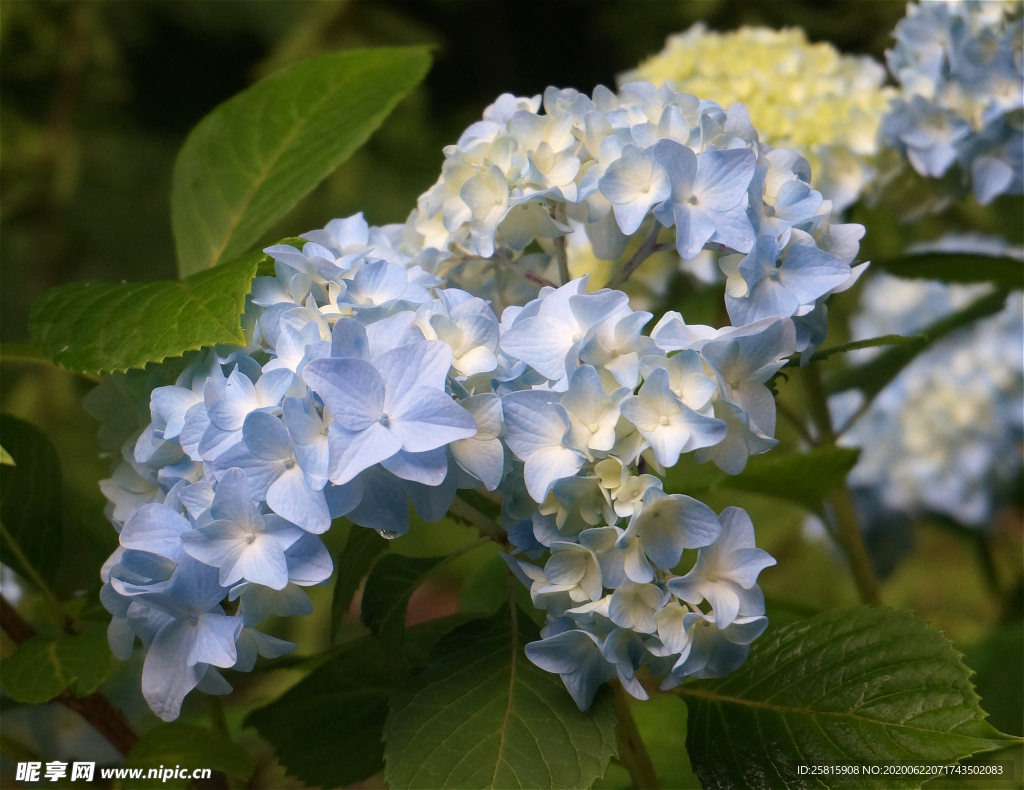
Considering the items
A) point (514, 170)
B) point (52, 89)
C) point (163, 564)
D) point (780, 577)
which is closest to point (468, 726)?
point (163, 564)

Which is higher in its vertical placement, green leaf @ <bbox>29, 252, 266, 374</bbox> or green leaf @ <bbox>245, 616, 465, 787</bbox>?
green leaf @ <bbox>29, 252, 266, 374</bbox>

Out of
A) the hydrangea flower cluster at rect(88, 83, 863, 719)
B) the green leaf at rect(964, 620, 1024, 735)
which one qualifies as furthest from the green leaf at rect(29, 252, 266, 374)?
the green leaf at rect(964, 620, 1024, 735)

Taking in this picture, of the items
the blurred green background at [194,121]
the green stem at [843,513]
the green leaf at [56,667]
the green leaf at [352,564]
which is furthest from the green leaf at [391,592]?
the blurred green background at [194,121]

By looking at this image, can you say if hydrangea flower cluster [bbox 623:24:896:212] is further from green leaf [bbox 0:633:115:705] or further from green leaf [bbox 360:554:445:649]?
green leaf [bbox 0:633:115:705]

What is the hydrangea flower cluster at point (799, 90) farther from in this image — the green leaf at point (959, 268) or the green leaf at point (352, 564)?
the green leaf at point (352, 564)

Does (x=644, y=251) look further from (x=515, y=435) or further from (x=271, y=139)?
(x=271, y=139)

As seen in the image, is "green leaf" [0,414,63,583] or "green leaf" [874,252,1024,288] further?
"green leaf" [874,252,1024,288]

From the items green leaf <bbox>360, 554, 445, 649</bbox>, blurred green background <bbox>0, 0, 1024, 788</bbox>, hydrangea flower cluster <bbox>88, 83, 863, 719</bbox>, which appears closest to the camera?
hydrangea flower cluster <bbox>88, 83, 863, 719</bbox>
